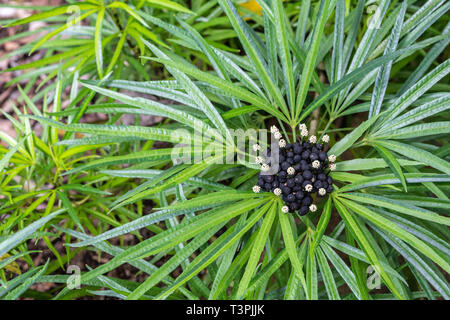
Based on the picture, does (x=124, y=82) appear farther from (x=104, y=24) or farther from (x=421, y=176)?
(x=104, y=24)

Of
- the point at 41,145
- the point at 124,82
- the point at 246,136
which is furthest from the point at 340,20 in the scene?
the point at 41,145

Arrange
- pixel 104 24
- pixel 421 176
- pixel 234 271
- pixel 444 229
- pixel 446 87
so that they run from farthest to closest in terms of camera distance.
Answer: pixel 104 24
pixel 446 87
pixel 444 229
pixel 234 271
pixel 421 176

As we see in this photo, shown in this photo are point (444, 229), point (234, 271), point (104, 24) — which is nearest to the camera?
point (234, 271)
